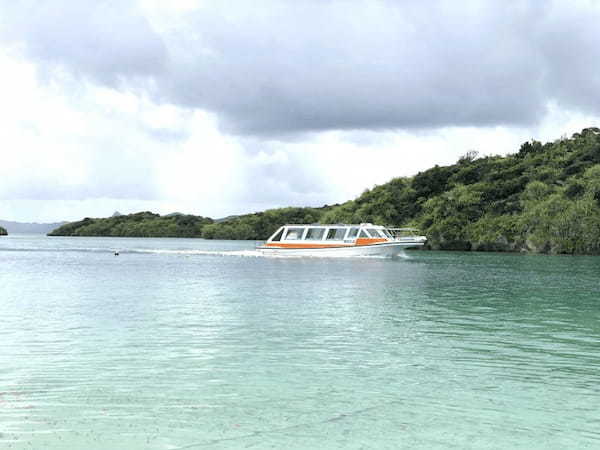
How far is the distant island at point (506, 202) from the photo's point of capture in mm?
81188

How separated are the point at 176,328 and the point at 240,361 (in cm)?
528

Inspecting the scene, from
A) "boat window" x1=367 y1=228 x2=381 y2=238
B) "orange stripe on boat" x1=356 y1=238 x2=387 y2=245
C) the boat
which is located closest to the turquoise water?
the boat

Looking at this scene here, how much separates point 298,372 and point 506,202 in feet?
302

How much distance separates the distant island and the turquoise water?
57.9m

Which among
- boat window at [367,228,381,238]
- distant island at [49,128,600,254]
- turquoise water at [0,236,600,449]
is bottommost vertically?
turquoise water at [0,236,600,449]

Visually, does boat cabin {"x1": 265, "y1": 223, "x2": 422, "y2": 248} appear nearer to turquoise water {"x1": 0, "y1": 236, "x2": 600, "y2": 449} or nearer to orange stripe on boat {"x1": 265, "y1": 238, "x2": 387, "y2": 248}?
orange stripe on boat {"x1": 265, "y1": 238, "x2": 387, "y2": 248}

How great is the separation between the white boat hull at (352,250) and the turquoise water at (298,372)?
35.0 meters

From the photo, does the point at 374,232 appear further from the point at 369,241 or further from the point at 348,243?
the point at 348,243

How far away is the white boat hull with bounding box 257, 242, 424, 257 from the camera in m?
62.8

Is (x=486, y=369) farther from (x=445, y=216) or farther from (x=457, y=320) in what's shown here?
(x=445, y=216)

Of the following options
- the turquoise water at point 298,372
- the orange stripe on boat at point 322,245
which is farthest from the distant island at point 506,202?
the turquoise water at point 298,372

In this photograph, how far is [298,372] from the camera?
12.9 metres

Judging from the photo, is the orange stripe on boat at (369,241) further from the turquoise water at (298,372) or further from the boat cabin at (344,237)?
the turquoise water at (298,372)

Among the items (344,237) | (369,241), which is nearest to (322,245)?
(344,237)
